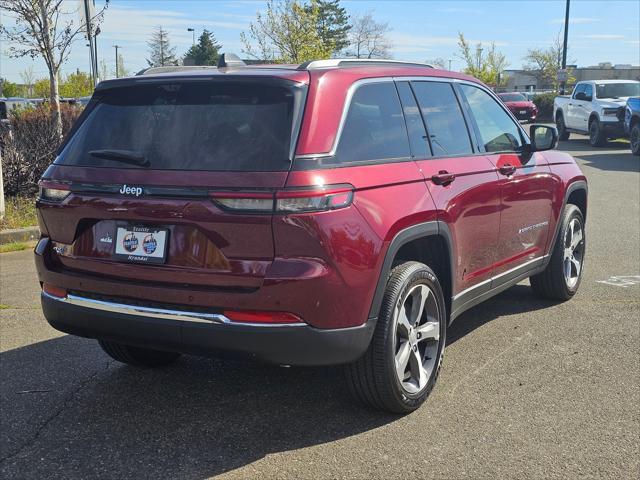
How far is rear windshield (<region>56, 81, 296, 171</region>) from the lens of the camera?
3.48 m

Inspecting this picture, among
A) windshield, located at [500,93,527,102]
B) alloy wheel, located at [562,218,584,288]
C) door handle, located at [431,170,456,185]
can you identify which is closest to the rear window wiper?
door handle, located at [431,170,456,185]

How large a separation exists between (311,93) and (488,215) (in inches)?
68.2

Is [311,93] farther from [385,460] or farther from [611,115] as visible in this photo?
[611,115]

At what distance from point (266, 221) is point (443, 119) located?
1.78 m

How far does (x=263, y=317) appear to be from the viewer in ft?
11.3

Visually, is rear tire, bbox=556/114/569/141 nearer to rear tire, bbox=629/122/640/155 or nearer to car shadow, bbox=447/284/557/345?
rear tire, bbox=629/122/640/155

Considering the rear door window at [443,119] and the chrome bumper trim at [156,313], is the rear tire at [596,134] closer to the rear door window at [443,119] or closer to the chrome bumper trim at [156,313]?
the rear door window at [443,119]

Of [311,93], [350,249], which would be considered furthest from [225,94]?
[350,249]

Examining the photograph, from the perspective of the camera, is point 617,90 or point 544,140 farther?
point 617,90

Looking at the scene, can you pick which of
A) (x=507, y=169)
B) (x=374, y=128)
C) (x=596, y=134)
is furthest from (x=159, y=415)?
(x=596, y=134)

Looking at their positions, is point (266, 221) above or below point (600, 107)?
above

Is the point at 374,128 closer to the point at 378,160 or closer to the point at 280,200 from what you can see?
the point at 378,160

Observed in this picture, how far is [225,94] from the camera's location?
364 cm

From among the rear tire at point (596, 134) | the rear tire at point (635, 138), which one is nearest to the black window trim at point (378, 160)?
the rear tire at point (635, 138)
